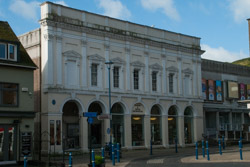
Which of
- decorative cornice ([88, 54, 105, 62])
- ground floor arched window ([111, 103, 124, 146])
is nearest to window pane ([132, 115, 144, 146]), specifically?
ground floor arched window ([111, 103, 124, 146])

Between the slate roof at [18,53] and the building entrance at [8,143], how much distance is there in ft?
13.8

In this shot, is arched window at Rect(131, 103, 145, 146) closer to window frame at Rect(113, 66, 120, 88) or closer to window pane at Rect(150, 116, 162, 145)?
window pane at Rect(150, 116, 162, 145)

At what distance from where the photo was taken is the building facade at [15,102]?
982 inches

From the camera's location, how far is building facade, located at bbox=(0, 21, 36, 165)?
25.0m

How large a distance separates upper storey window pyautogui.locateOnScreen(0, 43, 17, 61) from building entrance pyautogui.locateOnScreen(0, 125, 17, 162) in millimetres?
4600

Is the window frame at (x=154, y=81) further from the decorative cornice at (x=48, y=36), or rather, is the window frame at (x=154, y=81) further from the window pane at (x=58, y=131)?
the decorative cornice at (x=48, y=36)

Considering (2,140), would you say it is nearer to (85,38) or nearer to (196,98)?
(85,38)

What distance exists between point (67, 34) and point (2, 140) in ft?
40.3

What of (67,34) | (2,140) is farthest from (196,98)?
(2,140)

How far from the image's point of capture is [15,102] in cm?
2608

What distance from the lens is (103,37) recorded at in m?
36.3

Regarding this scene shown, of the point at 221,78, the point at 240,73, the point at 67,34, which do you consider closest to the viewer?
the point at 67,34

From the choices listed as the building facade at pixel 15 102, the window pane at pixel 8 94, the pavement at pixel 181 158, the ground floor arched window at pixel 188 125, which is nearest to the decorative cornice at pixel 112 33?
the building facade at pixel 15 102

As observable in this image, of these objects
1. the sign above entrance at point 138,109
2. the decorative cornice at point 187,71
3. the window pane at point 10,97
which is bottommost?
the sign above entrance at point 138,109
